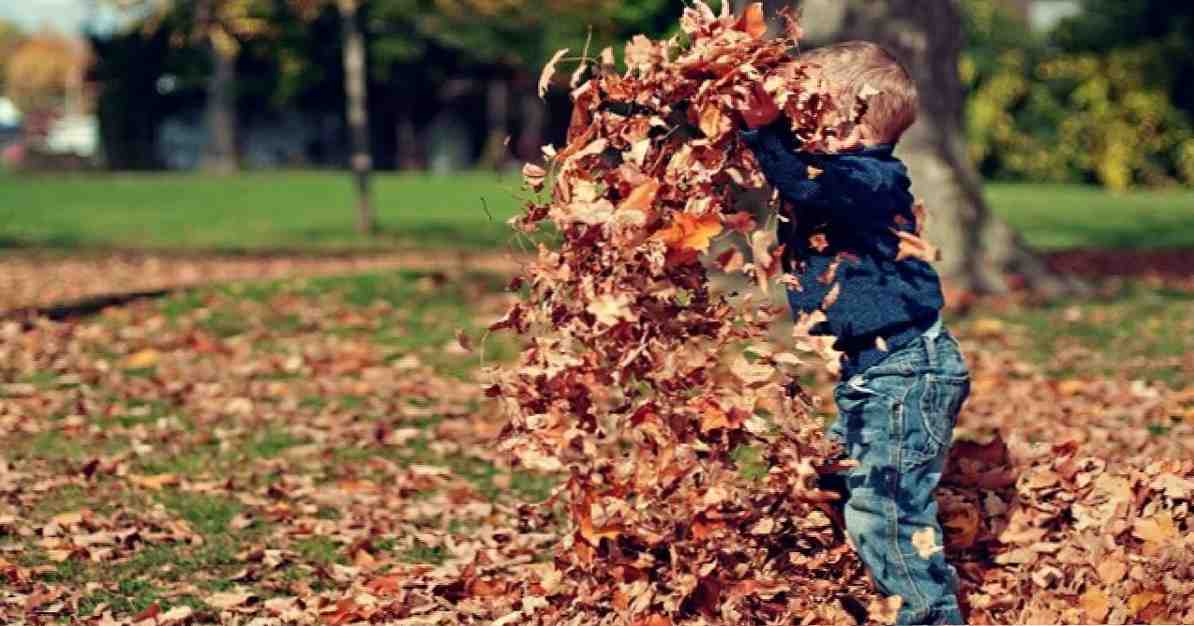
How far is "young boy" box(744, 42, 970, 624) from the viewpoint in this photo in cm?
418

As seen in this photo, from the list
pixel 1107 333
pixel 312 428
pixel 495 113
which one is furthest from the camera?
pixel 495 113

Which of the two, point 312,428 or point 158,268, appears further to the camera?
point 158,268

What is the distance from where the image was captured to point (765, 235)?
4016mm

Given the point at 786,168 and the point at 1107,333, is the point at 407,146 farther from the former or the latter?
the point at 786,168

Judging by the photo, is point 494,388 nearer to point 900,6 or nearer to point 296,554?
point 296,554

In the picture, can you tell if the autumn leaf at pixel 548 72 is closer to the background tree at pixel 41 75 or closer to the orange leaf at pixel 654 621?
the orange leaf at pixel 654 621

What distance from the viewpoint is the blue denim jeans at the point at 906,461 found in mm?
4203

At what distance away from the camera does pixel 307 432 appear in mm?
7996

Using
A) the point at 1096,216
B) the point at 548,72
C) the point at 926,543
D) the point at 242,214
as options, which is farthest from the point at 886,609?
the point at 242,214

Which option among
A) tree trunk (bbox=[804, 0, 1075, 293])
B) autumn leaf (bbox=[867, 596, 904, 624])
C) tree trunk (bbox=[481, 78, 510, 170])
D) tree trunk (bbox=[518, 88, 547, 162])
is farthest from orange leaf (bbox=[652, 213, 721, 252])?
tree trunk (bbox=[518, 88, 547, 162])

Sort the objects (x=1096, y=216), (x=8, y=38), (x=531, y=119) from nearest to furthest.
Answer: (x=1096, y=216), (x=531, y=119), (x=8, y=38)

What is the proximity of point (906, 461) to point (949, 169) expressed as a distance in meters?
8.71

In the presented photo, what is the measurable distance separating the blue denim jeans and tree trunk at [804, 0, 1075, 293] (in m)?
8.05

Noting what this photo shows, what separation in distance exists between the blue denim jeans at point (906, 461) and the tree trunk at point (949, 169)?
8.05 m
